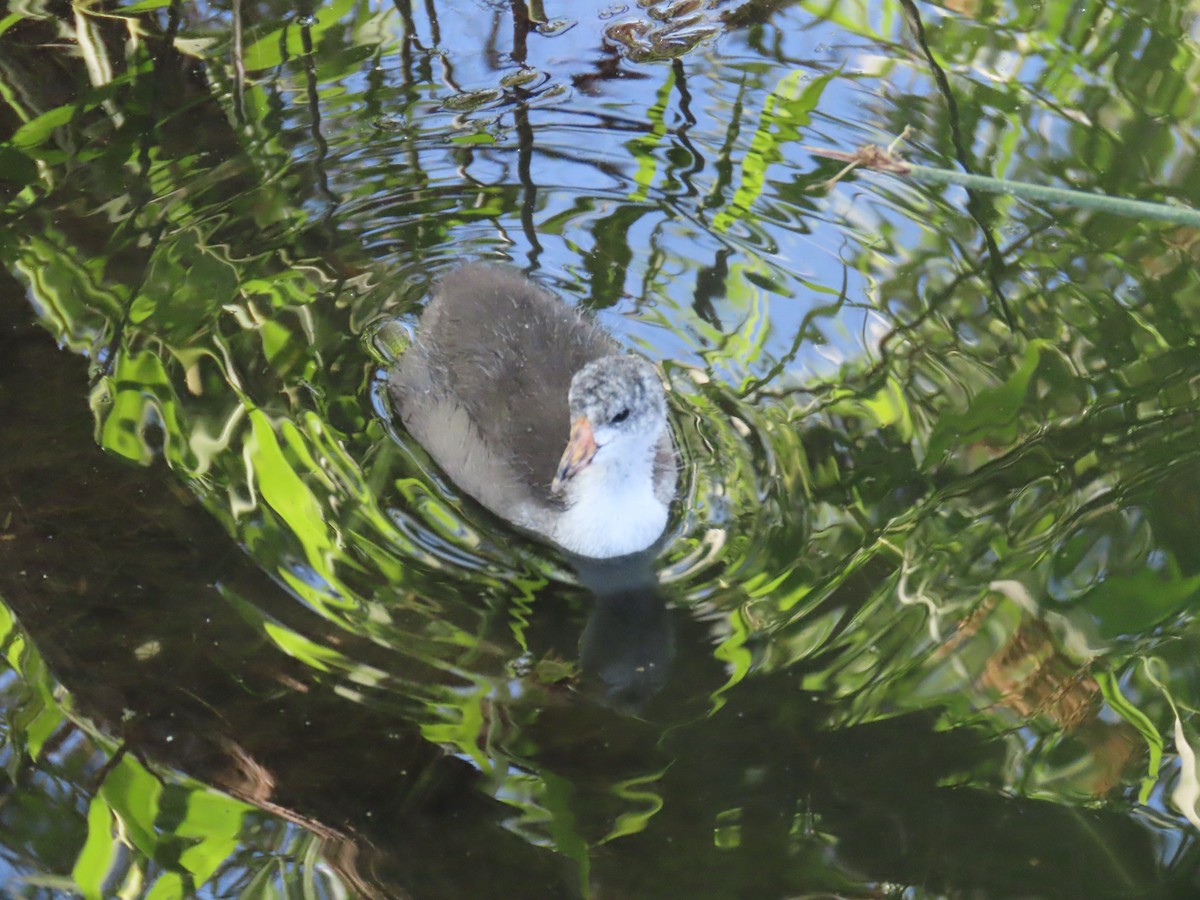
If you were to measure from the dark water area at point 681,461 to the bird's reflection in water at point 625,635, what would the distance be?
0.01 metres

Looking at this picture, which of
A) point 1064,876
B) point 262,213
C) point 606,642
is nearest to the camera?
point 1064,876

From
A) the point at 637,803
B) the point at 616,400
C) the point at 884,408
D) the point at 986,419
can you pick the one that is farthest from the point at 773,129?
the point at 637,803

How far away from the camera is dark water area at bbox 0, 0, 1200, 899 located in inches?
112

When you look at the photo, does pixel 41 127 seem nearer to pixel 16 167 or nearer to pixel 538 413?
pixel 16 167

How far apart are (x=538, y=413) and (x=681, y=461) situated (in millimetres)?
442

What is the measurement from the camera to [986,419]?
377 centimetres

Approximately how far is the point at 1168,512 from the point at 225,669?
234 cm

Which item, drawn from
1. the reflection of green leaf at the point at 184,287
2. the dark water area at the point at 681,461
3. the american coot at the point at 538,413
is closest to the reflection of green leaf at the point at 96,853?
the dark water area at the point at 681,461

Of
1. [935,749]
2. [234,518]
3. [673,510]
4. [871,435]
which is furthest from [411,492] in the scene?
[935,749]

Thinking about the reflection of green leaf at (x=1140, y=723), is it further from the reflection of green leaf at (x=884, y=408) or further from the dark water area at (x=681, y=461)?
the reflection of green leaf at (x=884, y=408)

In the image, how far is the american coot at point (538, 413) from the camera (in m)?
3.48

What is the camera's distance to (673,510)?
12.3ft

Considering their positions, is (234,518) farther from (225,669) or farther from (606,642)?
(606,642)

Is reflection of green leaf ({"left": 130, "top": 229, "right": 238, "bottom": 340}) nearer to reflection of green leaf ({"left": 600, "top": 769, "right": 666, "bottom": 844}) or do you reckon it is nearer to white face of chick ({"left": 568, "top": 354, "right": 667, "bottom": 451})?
white face of chick ({"left": 568, "top": 354, "right": 667, "bottom": 451})
